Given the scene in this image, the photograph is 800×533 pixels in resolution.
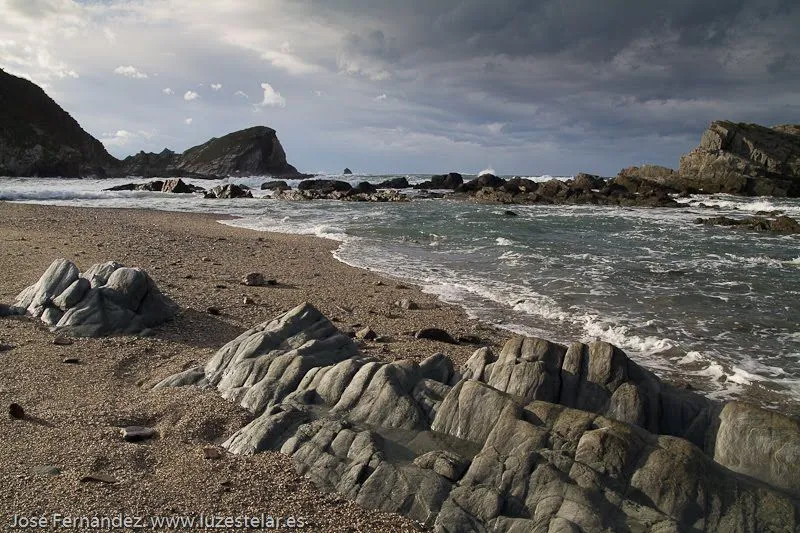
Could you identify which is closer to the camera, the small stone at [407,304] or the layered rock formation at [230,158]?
the small stone at [407,304]

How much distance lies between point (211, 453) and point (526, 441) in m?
2.82

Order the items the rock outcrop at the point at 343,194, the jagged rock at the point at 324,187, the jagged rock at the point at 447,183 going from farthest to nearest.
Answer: the jagged rock at the point at 447,183, the jagged rock at the point at 324,187, the rock outcrop at the point at 343,194

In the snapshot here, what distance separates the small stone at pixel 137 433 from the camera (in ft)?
16.9

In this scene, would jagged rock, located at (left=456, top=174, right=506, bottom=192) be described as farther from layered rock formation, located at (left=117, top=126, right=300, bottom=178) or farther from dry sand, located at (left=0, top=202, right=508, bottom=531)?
layered rock formation, located at (left=117, top=126, right=300, bottom=178)

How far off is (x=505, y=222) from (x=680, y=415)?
87.0 feet

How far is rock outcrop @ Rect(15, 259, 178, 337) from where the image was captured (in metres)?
8.19

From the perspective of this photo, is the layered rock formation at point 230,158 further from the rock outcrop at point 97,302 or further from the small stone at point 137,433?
the small stone at point 137,433

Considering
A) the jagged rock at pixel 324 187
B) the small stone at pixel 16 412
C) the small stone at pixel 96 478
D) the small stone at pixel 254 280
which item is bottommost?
the small stone at pixel 96 478

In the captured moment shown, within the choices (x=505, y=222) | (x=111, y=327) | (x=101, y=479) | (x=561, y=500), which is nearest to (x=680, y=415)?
(x=561, y=500)

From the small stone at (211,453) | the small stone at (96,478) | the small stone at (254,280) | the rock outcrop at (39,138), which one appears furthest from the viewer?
the rock outcrop at (39,138)

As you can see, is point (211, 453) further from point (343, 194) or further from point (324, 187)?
point (324, 187)

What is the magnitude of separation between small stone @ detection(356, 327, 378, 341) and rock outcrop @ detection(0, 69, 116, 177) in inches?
3153

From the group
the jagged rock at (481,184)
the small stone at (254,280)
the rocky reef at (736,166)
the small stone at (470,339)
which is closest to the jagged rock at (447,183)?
the jagged rock at (481,184)

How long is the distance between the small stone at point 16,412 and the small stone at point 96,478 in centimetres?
164
